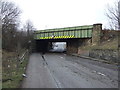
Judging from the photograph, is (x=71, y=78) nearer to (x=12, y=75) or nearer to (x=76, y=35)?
(x=12, y=75)

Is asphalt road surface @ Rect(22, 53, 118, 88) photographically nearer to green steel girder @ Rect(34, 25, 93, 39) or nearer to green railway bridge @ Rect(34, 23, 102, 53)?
green railway bridge @ Rect(34, 23, 102, 53)

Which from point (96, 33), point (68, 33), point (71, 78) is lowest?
point (71, 78)

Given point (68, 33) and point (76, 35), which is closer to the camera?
point (76, 35)

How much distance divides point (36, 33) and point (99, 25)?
3008 cm

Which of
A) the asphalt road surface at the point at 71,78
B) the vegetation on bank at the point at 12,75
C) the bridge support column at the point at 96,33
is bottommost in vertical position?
the asphalt road surface at the point at 71,78

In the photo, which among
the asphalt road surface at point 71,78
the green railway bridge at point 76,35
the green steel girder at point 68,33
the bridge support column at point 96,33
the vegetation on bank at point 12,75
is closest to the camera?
the vegetation on bank at point 12,75

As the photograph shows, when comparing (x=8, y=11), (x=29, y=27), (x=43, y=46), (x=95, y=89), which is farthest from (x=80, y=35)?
(x=29, y=27)

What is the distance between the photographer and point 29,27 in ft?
319

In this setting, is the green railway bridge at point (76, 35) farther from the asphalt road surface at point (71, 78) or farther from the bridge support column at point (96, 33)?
the asphalt road surface at point (71, 78)

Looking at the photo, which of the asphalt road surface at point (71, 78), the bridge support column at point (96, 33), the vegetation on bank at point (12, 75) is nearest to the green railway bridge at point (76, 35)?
the bridge support column at point (96, 33)

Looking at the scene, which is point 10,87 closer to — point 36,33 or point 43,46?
point 36,33

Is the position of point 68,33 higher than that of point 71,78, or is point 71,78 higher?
point 68,33

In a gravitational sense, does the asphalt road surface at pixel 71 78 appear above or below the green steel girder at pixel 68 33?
below

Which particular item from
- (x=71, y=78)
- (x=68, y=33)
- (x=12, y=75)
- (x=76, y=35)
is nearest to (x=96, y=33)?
(x=76, y=35)
